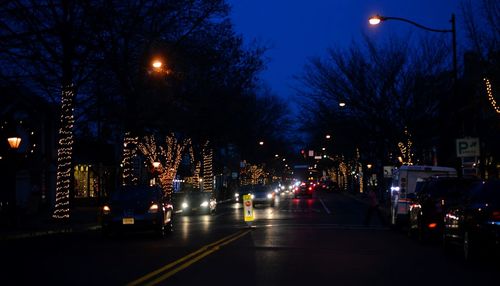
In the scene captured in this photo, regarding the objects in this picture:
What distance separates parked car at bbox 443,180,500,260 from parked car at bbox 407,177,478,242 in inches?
96.7

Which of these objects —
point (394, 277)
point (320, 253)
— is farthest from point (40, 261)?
point (394, 277)

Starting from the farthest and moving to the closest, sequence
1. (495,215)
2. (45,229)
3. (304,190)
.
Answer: (304,190) → (45,229) → (495,215)

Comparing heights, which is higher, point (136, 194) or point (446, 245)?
point (136, 194)

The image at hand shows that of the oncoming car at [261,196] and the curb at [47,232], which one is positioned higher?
the oncoming car at [261,196]

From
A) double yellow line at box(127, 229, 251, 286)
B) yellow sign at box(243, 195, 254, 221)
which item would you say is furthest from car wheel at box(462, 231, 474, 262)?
yellow sign at box(243, 195, 254, 221)

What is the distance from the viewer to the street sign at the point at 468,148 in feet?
82.2

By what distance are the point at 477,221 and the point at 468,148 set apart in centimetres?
1045

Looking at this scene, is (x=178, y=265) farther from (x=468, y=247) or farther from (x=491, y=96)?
(x=491, y=96)

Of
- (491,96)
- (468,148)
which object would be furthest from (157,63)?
(491,96)

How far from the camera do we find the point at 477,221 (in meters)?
15.1

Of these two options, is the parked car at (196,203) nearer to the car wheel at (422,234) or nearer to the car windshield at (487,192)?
the car wheel at (422,234)

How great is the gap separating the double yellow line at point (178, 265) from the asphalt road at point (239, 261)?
2 cm

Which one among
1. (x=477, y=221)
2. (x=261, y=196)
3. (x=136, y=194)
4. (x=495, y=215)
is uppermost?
(x=136, y=194)

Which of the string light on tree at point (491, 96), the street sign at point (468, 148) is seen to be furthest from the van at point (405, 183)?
the string light on tree at point (491, 96)
